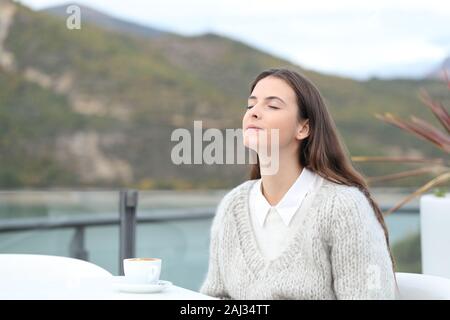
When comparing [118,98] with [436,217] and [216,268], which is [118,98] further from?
[216,268]

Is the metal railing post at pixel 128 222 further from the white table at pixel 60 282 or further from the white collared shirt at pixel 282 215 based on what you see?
the white collared shirt at pixel 282 215

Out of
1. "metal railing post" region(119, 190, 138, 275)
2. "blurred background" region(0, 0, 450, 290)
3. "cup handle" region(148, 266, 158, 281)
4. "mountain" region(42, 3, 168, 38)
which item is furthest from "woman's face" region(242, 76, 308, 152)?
"mountain" region(42, 3, 168, 38)

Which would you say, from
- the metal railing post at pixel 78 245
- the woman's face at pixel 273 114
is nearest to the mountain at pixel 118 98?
the metal railing post at pixel 78 245

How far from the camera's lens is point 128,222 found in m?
3.10

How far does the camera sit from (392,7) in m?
19.3

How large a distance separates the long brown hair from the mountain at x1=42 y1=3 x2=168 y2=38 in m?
21.8

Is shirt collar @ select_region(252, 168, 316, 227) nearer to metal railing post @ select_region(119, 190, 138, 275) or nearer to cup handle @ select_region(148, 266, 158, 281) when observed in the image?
cup handle @ select_region(148, 266, 158, 281)

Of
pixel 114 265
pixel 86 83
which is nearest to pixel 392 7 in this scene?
pixel 86 83

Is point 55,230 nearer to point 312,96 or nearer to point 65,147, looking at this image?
point 312,96

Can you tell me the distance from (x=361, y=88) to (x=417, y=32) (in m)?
2.66

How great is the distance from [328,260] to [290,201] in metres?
0.14

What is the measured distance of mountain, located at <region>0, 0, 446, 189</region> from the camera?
2041 cm

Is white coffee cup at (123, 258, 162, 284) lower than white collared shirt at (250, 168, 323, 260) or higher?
lower

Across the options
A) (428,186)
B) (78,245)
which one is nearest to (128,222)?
(78,245)
